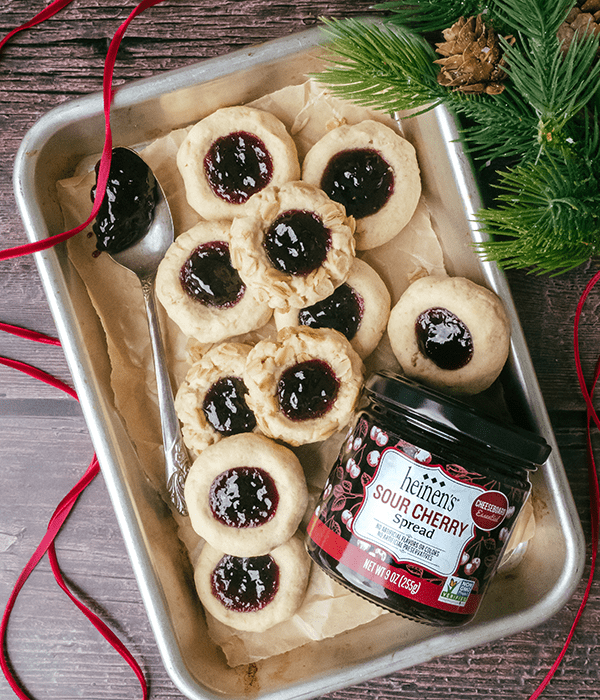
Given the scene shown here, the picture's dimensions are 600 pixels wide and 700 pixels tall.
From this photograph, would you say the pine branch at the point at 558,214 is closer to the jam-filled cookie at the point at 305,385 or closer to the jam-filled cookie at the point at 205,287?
the jam-filled cookie at the point at 305,385

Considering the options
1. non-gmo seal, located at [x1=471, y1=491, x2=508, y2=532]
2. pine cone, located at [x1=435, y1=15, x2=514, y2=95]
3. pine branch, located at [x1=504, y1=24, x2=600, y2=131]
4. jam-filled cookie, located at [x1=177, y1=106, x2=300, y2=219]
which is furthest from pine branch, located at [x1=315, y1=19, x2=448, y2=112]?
non-gmo seal, located at [x1=471, y1=491, x2=508, y2=532]

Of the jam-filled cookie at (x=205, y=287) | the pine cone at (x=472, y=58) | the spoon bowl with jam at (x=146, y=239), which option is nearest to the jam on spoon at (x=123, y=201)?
the spoon bowl with jam at (x=146, y=239)

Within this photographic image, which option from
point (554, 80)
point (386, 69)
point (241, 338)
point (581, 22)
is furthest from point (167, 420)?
point (581, 22)

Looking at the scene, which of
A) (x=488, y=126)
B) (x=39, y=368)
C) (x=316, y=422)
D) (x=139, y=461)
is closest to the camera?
(x=488, y=126)

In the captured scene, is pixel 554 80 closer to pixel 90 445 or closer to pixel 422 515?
pixel 422 515

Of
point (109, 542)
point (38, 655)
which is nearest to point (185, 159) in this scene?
point (109, 542)

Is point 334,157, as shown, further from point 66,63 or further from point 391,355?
point 66,63

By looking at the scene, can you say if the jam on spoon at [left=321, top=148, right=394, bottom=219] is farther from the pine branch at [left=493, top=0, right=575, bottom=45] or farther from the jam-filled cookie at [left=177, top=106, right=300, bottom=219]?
the pine branch at [left=493, top=0, right=575, bottom=45]
